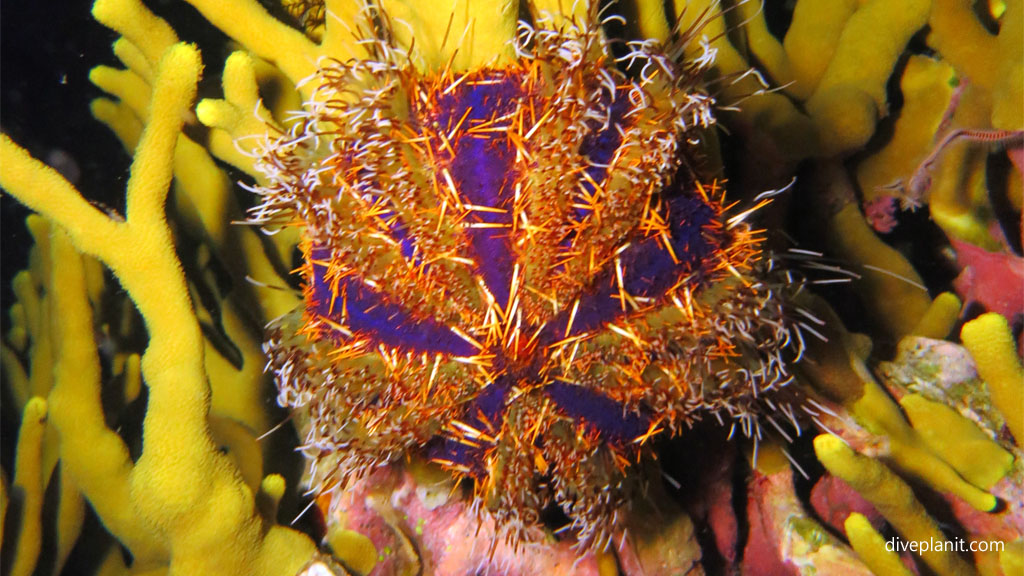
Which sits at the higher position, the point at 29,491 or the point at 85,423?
the point at 85,423

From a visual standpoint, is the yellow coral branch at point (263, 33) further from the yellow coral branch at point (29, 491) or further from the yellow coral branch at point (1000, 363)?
the yellow coral branch at point (1000, 363)

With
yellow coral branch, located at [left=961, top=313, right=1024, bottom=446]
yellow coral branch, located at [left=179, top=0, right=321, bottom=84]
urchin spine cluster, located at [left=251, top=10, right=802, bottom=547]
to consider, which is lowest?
yellow coral branch, located at [left=961, top=313, right=1024, bottom=446]

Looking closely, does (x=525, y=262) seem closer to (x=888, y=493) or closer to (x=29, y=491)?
(x=888, y=493)

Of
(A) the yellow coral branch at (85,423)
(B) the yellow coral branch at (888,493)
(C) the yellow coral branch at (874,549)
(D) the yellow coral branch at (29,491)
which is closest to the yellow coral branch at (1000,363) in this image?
(B) the yellow coral branch at (888,493)

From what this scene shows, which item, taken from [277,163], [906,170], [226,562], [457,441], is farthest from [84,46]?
[906,170]

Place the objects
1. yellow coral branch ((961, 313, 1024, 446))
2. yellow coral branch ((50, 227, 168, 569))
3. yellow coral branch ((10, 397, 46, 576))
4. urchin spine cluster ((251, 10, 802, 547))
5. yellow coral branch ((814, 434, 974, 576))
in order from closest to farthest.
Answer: urchin spine cluster ((251, 10, 802, 547)) → yellow coral branch ((814, 434, 974, 576)) → yellow coral branch ((961, 313, 1024, 446)) → yellow coral branch ((50, 227, 168, 569)) → yellow coral branch ((10, 397, 46, 576))

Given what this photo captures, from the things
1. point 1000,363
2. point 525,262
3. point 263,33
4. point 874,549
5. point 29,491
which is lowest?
point 29,491

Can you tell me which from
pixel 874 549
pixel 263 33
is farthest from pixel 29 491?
pixel 874 549

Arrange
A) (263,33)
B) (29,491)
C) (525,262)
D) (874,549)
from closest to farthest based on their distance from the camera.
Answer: (525,262)
(874,549)
(263,33)
(29,491)

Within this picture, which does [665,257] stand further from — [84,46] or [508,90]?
[84,46]

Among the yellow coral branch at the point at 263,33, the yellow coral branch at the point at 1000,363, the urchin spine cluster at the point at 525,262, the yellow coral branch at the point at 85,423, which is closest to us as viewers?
the urchin spine cluster at the point at 525,262

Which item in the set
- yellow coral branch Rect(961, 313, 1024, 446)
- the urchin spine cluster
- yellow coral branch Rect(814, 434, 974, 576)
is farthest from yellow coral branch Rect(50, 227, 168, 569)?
yellow coral branch Rect(961, 313, 1024, 446)

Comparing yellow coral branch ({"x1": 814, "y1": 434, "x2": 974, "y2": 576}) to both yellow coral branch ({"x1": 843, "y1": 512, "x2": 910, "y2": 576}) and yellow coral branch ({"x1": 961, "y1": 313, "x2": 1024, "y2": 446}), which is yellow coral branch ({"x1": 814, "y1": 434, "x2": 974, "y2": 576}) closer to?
yellow coral branch ({"x1": 843, "y1": 512, "x2": 910, "y2": 576})
